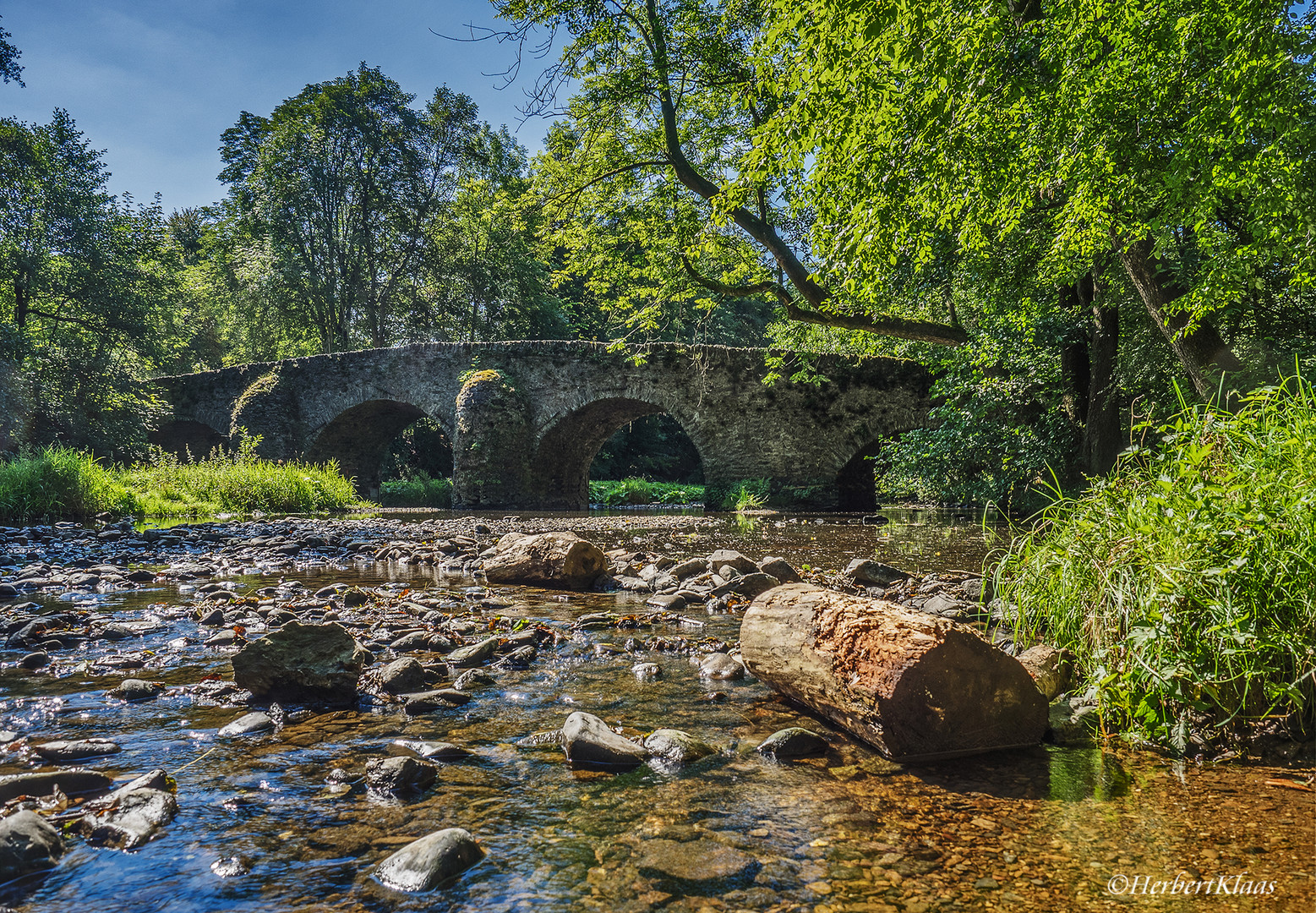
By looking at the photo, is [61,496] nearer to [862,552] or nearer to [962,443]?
[862,552]

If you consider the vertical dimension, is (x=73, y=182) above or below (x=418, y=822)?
above

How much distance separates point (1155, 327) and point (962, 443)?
2823 millimetres

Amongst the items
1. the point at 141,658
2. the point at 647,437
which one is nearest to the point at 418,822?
the point at 141,658

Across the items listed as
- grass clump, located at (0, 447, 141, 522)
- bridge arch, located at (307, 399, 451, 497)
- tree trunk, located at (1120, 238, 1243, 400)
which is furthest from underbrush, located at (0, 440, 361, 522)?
tree trunk, located at (1120, 238, 1243, 400)

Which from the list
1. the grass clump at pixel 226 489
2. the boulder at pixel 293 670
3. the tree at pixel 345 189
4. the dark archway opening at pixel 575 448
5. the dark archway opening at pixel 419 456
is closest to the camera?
the boulder at pixel 293 670

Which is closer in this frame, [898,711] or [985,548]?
[898,711]

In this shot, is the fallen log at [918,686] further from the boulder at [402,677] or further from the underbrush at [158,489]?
the underbrush at [158,489]

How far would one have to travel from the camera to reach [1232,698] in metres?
2.23

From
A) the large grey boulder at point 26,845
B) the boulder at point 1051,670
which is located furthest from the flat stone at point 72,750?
the boulder at point 1051,670

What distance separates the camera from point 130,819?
5.68 ft

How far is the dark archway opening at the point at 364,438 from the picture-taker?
854 inches

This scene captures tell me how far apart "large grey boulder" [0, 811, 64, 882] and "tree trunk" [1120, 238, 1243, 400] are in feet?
28.2

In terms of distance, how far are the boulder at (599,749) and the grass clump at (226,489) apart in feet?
39.1

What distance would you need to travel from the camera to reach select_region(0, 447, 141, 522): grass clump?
10.2 meters
